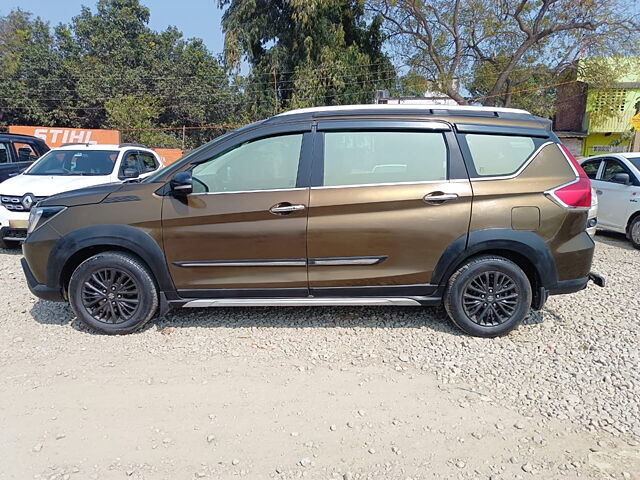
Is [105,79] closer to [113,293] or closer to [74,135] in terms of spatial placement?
[74,135]

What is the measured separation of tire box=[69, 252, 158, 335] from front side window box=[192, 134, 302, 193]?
909 millimetres

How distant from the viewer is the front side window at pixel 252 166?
3551mm

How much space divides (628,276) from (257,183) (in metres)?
4.97

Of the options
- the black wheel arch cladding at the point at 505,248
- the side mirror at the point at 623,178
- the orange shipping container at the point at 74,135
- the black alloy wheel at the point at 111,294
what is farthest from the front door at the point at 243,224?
the orange shipping container at the point at 74,135

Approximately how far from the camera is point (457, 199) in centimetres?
346

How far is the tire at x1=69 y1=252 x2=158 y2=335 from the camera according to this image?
11.7ft

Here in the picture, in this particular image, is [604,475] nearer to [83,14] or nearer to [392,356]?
[392,356]

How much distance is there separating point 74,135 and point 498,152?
22730 millimetres

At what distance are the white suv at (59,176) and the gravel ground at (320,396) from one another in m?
2.71

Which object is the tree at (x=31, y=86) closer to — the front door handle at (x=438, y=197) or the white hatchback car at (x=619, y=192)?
the white hatchback car at (x=619, y=192)

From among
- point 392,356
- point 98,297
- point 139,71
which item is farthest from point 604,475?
point 139,71

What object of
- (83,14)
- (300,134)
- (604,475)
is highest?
(83,14)

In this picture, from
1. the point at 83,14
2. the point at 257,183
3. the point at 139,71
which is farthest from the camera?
the point at 83,14

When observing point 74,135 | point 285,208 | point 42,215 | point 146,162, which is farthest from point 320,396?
point 74,135
